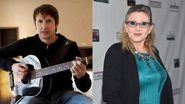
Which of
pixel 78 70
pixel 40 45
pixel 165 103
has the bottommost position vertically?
pixel 165 103

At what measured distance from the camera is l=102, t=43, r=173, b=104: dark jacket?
1.38 m

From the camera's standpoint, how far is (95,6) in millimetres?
1675

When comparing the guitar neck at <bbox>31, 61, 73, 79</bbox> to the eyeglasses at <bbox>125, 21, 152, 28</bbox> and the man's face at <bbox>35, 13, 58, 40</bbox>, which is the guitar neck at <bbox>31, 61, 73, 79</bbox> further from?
the eyeglasses at <bbox>125, 21, 152, 28</bbox>

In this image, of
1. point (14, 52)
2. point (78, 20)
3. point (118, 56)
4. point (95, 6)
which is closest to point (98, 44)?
point (95, 6)

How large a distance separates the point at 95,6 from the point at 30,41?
441mm

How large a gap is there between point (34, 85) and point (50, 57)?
187mm

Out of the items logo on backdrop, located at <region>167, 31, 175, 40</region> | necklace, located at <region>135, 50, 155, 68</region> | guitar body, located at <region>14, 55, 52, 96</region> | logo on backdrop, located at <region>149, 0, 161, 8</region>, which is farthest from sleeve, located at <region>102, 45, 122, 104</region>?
logo on backdrop, located at <region>167, 31, 175, 40</region>

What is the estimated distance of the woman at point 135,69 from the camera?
139cm

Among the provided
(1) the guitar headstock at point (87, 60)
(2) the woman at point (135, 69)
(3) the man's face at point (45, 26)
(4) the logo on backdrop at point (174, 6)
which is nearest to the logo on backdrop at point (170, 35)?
(4) the logo on backdrop at point (174, 6)

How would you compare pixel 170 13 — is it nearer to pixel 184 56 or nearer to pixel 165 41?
pixel 165 41

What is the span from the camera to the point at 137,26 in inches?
58.6

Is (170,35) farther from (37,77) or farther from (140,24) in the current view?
(37,77)

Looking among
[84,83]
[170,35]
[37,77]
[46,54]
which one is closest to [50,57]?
[46,54]

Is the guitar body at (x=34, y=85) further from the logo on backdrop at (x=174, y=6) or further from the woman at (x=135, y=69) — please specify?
the logo on backdrop at (x=174, y=6)
